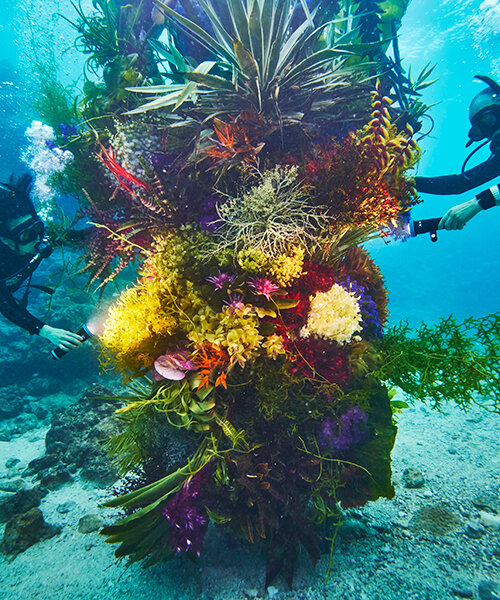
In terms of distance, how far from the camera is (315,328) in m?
2.31

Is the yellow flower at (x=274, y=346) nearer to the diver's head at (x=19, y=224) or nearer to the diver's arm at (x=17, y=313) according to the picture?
the diver's arm at (x=17, y=313)

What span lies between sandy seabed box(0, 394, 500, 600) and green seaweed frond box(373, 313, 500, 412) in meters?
1.29

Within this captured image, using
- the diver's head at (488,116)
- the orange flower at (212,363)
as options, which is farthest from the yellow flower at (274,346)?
the diver's head at (488,116)

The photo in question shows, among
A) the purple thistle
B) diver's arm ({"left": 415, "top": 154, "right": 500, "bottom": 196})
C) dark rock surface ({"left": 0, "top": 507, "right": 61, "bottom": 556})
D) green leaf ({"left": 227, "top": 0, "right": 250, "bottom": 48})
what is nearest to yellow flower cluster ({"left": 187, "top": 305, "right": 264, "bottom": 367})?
the purple thistle

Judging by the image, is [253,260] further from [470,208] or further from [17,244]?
[17,244]

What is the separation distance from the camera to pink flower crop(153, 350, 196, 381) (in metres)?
2.25

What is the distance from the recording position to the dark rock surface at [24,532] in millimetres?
3056

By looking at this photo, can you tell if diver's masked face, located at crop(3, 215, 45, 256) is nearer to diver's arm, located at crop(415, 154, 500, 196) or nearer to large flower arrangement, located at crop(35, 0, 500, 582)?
large flower arrangement, located at crop(35, 0, 500, 582)

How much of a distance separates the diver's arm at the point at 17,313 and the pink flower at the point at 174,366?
210 centimetres

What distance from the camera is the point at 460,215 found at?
254cm

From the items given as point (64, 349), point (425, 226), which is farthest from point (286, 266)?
point (64, 349)

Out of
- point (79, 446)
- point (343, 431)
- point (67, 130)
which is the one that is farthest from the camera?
point (79, 446)

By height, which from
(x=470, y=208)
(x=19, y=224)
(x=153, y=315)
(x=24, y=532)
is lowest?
(x=24, y=532)

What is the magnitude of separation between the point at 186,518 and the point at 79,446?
151 inches
